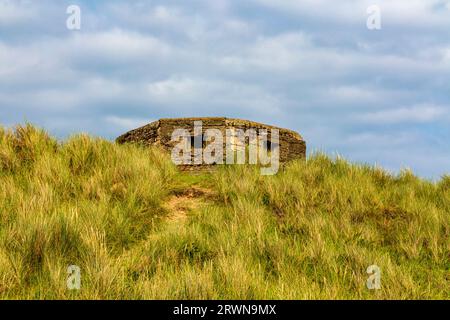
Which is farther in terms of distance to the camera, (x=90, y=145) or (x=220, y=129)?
(x=220, y=129)

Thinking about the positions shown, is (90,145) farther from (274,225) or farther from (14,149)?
(274,225)

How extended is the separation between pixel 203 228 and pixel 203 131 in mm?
4014

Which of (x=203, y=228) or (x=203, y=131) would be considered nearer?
(x=203, y=228)

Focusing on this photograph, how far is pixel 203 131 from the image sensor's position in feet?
35.8

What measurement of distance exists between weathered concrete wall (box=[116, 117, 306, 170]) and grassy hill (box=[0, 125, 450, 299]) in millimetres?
642

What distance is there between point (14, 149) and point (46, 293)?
512 cm

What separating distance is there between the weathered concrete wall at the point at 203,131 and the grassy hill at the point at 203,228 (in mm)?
642

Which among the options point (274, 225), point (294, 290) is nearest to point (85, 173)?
point (274, 225)

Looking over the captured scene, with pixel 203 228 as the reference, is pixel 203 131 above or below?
above

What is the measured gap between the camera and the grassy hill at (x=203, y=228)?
523cm

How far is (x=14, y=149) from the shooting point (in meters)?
9.17

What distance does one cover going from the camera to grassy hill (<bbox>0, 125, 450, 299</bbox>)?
523cm

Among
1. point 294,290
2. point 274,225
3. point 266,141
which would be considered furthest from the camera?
point 266,141
